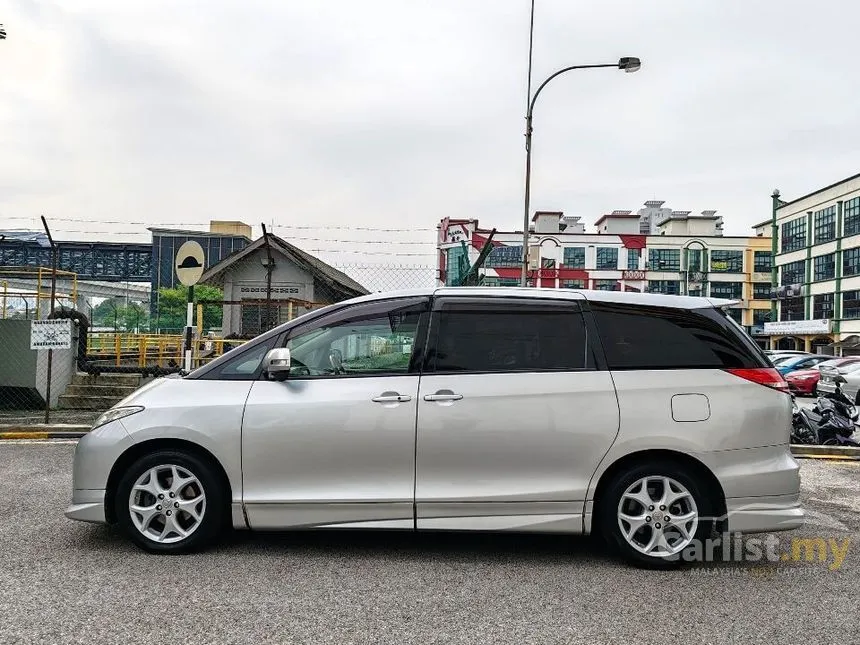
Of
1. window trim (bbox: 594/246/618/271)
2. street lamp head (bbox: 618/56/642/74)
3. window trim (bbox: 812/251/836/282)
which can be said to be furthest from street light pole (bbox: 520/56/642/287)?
window trim (bbox: 594/246/618/271)

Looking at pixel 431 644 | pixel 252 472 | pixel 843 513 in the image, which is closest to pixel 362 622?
pixel 431 644

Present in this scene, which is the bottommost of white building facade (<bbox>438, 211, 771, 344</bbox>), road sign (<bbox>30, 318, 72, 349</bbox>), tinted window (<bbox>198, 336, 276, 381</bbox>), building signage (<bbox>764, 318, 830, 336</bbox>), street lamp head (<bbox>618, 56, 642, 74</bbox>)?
tinted window (<bbox>198, 336, 276, 381</bbox>)

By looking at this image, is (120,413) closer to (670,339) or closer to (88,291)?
(670,339)

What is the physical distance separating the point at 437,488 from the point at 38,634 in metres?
2.22

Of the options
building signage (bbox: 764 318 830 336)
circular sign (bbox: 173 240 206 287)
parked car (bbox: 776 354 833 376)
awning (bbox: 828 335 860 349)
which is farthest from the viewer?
building signage (bbox: 764 318 830 336)

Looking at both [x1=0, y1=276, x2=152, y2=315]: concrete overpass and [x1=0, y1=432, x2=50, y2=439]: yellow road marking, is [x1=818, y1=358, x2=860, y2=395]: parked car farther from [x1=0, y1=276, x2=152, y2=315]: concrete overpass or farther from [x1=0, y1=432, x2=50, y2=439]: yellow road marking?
[x1=0, y1=276, x2=152, y2=315]: concrete overpass

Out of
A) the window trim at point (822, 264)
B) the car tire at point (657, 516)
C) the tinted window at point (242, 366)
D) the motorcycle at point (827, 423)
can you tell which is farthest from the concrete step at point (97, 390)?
the window trim at point (822, 264)

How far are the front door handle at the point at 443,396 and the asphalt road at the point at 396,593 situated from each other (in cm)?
104

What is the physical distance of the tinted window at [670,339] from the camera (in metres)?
4.50

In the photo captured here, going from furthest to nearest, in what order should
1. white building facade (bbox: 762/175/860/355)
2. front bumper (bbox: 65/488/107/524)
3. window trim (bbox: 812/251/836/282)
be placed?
1. window trim (bbox: 812/251/836/282)
2. white building facade (bbox: 762/175/860/355)
3. front bumper (bbox: 65/488/107/524)

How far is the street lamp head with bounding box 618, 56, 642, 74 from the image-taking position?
50.7 ft

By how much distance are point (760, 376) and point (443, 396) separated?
6.61ft

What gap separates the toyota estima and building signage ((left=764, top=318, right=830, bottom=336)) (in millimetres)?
59628

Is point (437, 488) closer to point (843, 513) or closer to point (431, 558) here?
point (431, 558)
